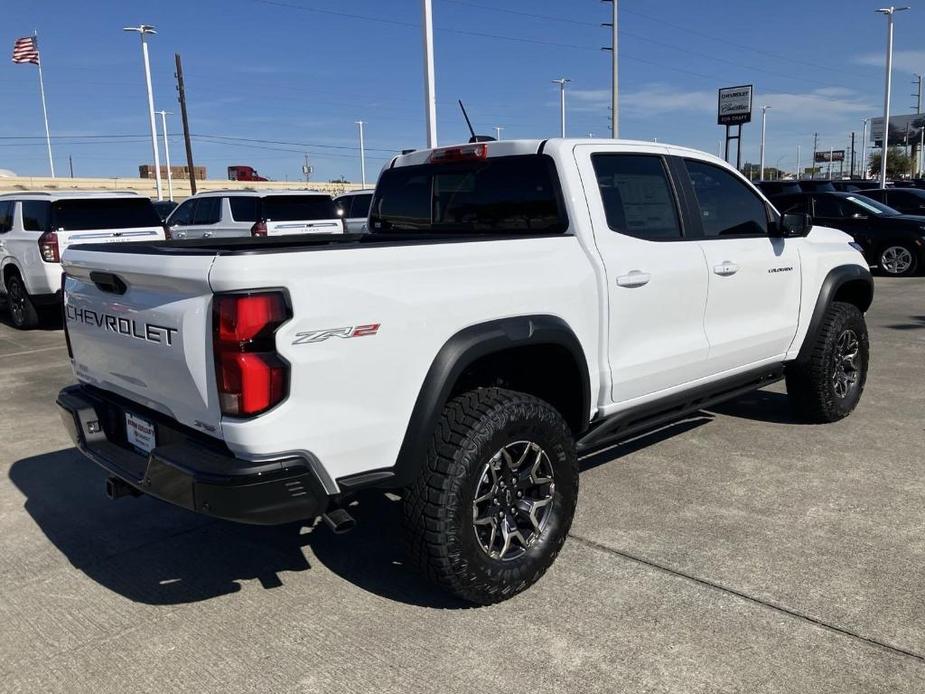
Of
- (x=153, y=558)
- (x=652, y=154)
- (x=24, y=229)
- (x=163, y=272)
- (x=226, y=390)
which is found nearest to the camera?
(x=226, y=390)

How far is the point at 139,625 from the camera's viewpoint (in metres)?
3.14

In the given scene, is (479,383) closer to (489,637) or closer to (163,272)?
(489,637)

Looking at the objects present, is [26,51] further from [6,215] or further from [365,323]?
[365,323]

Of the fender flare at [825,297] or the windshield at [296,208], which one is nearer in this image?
the fender flare at [825,297]

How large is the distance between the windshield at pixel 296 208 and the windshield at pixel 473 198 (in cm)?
839

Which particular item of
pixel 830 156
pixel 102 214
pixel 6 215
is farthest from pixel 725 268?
pixel 830 156

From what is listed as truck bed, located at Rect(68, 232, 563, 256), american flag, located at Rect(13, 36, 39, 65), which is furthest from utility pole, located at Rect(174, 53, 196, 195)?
truck bed, located at Rect(68, 232, 563, 256)

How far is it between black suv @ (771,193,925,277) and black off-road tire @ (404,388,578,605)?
43.0 feet

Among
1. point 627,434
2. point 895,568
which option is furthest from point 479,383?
point 895,568

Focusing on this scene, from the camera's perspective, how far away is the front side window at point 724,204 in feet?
14.4

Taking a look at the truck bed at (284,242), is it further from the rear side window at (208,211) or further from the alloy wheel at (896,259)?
the alloy wheel at (896,259)

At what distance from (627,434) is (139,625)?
231 centimetres

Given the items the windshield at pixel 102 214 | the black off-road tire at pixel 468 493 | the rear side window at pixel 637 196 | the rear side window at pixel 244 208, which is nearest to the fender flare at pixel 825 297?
the rear side window at pixel 637 196

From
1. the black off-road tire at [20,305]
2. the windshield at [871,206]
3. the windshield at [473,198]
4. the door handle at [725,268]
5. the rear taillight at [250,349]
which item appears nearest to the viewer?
the rear taillight at [250,349]
